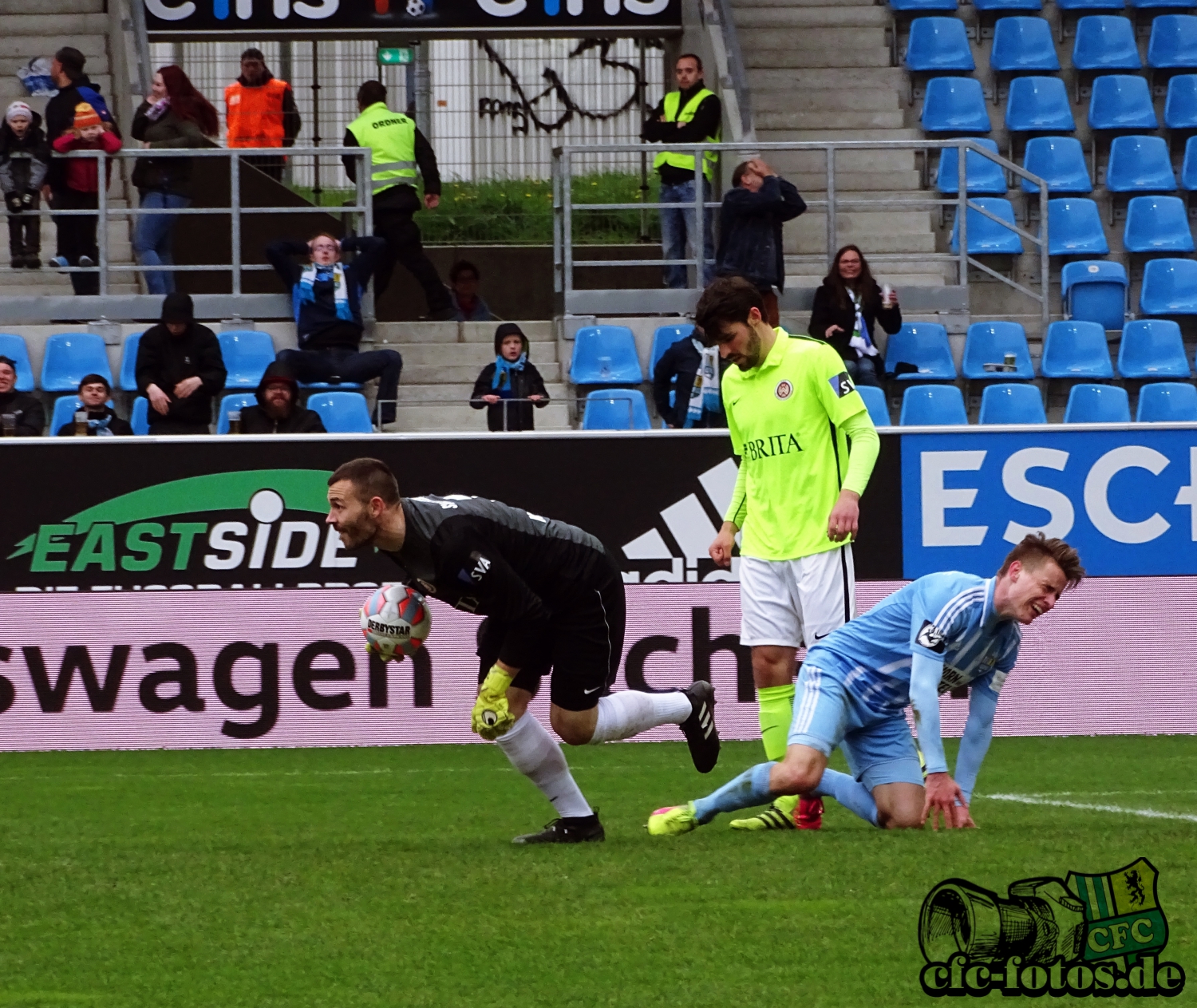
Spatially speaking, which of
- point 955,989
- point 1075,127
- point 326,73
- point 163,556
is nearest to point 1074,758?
point 163,556

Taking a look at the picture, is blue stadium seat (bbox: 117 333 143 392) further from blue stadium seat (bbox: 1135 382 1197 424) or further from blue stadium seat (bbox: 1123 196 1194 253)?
blue stadium seat (bbox: 1123 196 1194 253)

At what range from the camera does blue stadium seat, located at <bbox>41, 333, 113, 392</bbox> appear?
14.5m

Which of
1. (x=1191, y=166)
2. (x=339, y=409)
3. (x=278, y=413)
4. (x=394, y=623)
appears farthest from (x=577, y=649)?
(x=1191, y=166)

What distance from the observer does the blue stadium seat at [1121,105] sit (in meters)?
18.4

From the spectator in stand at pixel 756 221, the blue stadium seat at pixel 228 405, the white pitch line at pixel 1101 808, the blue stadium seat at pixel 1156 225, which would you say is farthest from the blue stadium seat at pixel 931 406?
the white pitch line at pixel 1101 808

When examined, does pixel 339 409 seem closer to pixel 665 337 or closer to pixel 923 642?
pixel 665 337

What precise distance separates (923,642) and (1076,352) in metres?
9.69

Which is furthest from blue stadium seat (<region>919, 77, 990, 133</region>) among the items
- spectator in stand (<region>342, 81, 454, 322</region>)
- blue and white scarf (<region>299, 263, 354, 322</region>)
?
blue and white scarf (<region>299, 263, 354, 322</region>)

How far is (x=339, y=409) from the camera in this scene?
13727 millimetres

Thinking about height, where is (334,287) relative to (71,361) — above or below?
above

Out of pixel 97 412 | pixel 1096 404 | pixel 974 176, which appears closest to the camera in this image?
pixel 97 412

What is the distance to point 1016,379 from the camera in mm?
15508

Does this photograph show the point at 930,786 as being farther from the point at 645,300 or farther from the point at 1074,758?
the point at 645,300

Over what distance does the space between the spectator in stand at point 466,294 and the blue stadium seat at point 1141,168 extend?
577 centimetres
